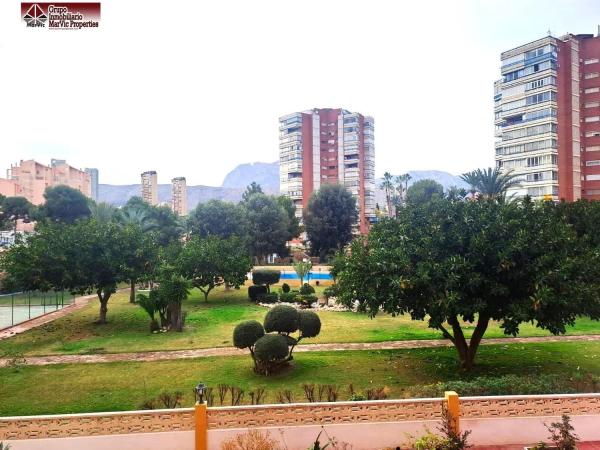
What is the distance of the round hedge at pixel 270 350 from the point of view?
44.7 feet

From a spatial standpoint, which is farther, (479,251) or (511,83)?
(511,83)

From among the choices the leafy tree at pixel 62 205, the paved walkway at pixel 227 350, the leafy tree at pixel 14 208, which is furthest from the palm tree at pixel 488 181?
the leafy tree at pixel 14 208

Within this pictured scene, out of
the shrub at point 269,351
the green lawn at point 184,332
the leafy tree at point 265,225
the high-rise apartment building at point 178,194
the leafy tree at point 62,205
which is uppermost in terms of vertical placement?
the high-rise apartment building at point 178,194

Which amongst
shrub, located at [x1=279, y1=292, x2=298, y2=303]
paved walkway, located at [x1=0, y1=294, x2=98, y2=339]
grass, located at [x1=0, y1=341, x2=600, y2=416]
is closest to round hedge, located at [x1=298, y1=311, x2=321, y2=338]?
grass, located at [x1=0, y1=341, x2=600, y2=416]

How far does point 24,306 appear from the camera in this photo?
3102cm

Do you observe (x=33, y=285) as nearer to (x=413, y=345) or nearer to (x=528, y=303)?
(x=413, y=345)

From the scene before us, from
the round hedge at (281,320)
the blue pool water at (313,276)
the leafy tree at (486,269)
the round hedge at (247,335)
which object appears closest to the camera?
the leafy tree at (486,269)

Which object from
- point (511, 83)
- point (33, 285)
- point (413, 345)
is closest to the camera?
point (413, 345)

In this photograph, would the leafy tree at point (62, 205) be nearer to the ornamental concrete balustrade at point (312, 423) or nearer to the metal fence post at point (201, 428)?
the ornamental concrete balustrade at point (312, 423)

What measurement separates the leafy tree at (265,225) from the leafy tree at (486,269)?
40.2m

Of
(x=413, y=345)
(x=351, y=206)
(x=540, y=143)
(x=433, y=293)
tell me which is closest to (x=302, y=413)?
(x=433, y=293)

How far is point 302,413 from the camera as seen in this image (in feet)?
27.8

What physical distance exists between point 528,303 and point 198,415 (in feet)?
Answer: 30.4

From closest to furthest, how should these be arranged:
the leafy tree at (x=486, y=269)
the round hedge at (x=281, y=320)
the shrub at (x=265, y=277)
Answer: the leafy tree at (x=486, y=269) < the round hedge at (x=281, y=320) < the shrub at (x=265, y=277)
